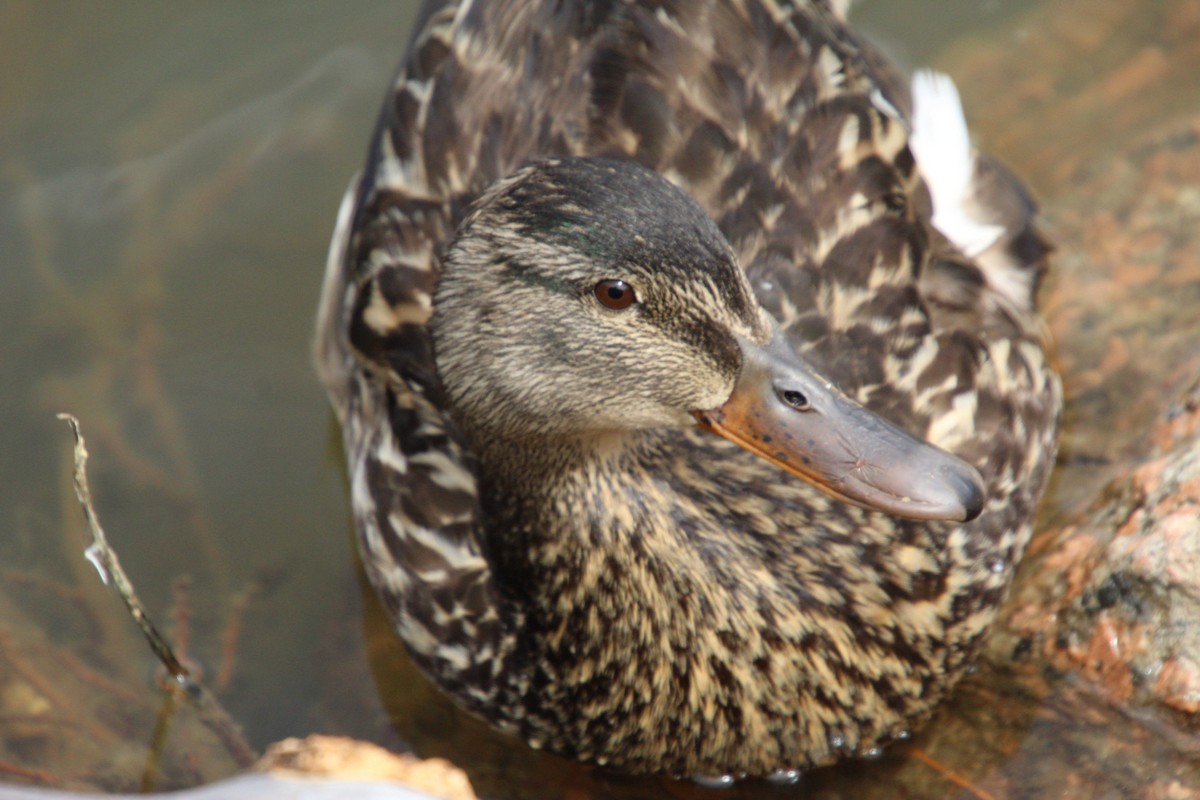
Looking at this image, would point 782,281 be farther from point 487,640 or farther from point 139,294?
point 139,294

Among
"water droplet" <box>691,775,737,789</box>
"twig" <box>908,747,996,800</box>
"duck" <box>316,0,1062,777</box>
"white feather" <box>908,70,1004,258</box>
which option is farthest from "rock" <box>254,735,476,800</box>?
"white feather" <box>908,70,1004,258</box>

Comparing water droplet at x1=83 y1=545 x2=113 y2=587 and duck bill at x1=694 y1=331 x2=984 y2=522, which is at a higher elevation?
duck bill at x1=694 y1=331 x2=984 y2=522

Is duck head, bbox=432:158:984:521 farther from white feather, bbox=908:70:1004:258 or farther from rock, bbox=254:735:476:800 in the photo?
white feather, bbox=908:70:1004:258

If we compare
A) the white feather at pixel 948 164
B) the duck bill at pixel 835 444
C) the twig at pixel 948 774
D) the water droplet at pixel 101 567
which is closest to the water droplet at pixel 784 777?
the twig at pixel 948 774

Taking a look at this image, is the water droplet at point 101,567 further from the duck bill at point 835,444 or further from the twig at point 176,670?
the duck bill at point 835,444

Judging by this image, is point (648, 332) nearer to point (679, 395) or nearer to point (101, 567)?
point (679, 395)

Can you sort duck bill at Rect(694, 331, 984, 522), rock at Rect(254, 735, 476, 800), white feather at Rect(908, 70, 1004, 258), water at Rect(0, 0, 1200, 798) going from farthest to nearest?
1. white feather at Rect(908, 70, 1004, 258)
2. water at Rect(0, 0, 1200, 798)
3. duck bill at Rect(694, 331, 984, 522)
4. rock at Rect(254, 735, 476, 800)

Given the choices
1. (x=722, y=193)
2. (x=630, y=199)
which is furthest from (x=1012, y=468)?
(x=630, y=199)

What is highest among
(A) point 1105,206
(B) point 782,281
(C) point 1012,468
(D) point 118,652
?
(A) point 1105,206
